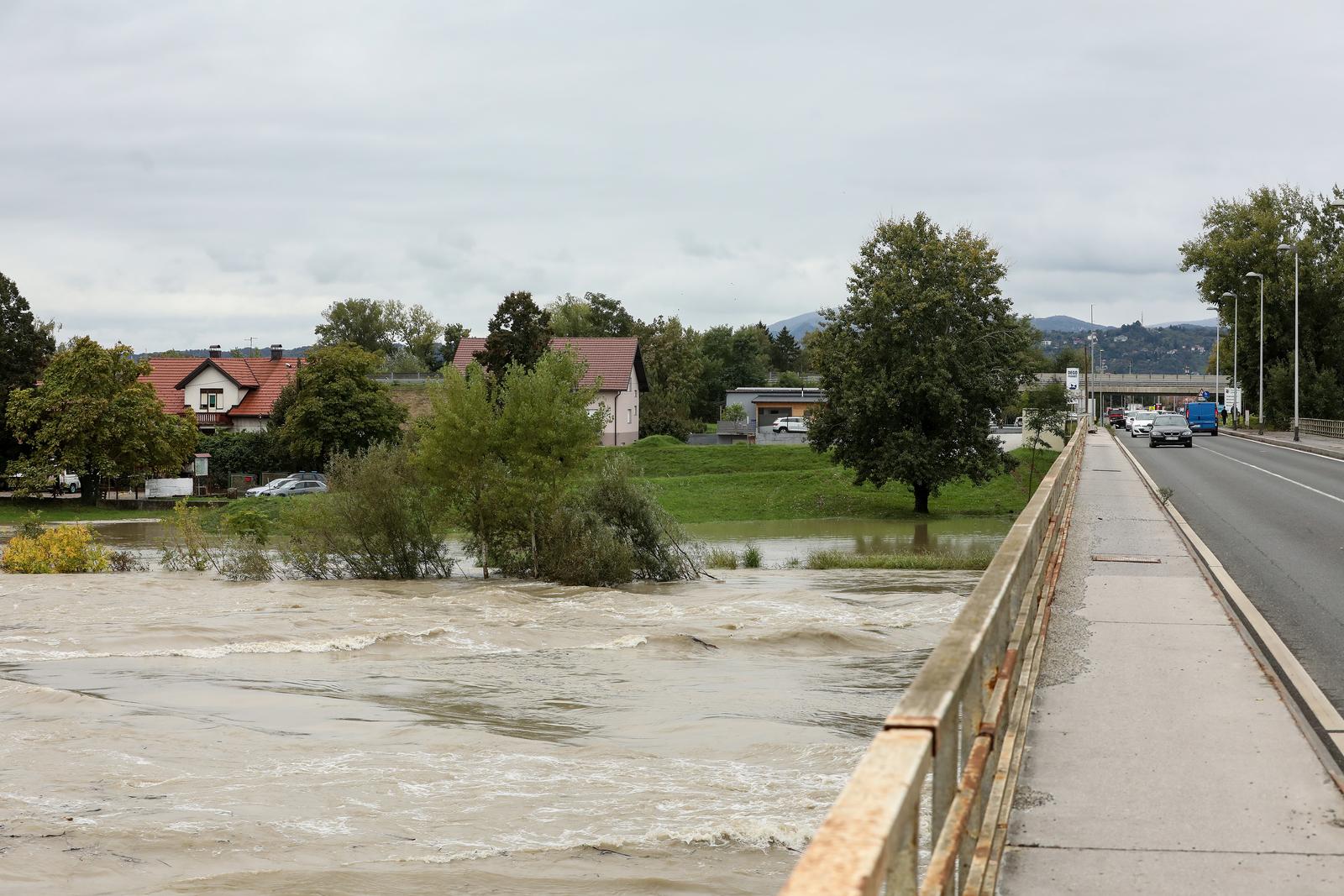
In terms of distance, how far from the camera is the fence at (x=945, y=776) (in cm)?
303

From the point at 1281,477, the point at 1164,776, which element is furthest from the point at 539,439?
the point at 1164,776

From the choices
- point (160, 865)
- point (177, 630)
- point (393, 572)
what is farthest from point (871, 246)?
point (160, 865)

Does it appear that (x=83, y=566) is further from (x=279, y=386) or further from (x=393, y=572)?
(x=279, y=386)

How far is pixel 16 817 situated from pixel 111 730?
385 cm

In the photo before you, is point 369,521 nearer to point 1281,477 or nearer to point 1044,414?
point 1281,477

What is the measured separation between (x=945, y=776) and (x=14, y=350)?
67574 millimetres

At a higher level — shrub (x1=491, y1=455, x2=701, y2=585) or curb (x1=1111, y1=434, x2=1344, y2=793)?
curb (x1=1111, y1=434, x2=1344, y2=793)

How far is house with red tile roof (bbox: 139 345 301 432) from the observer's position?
270 feet

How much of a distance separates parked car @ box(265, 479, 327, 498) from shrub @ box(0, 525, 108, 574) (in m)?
23.3

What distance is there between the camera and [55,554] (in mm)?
35281

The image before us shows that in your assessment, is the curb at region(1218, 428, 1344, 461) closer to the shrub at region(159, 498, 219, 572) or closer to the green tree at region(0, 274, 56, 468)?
the shrub at region(159, 498, 219, 572)

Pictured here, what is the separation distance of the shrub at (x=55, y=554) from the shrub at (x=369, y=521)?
641 cm

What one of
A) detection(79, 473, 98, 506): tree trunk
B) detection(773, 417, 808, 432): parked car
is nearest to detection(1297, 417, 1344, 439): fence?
detection(773, 417, 808, 432): parked car

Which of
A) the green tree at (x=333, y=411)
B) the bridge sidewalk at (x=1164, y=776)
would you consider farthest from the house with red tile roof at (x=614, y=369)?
the bridge sidewalk at (x=1164, y=776)
